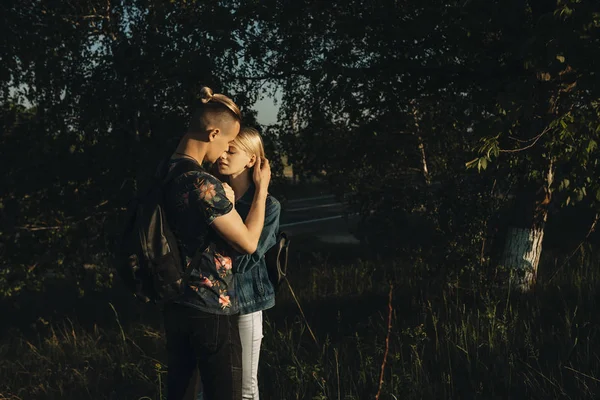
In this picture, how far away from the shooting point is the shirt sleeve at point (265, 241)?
326cm

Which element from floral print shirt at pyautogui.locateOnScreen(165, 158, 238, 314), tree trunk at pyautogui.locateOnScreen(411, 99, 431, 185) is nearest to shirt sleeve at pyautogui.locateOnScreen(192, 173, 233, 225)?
floral print shirt at pyautogui.locateOnScreen(165, 158, 238, 314)

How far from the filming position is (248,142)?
10.8 feet

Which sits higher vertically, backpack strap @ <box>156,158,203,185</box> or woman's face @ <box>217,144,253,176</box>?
woman's face @ <box>217,144,253,176</box>

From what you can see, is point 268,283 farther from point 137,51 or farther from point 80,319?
point 80,319

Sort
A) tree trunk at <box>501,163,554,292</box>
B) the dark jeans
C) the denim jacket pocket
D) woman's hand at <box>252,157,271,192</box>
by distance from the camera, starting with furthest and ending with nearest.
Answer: tree trunk at <box>501,163,554,292</box>, the denim jacket pocket, woman's hand at <box>252,157,271,192</box>, the dark jeans

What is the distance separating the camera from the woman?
327 cm

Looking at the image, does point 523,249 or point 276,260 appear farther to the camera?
point 523,249

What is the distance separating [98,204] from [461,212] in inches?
163

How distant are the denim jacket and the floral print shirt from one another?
11 centimetres

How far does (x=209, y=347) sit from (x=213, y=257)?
39 centimetres

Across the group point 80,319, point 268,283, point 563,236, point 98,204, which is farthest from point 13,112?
point 563,236

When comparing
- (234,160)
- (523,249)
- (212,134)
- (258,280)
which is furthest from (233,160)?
(523,249)

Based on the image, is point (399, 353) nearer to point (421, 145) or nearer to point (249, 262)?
point (249, 262)

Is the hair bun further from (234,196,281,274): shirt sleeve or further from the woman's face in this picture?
(234,196,281,274): shirt sleeve
